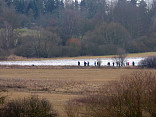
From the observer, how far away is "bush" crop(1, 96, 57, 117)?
17.7 meters

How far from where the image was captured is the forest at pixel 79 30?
294ft

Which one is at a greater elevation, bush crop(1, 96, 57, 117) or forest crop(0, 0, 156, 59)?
forest crop(0, 0, 156, 59)

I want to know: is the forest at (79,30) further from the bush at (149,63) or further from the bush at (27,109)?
the bush at (27,109)

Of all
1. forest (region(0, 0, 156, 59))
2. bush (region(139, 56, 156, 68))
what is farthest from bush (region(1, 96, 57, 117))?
forest (region(0, 0, 156, 59))

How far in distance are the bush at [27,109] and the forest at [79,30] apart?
60132 mm

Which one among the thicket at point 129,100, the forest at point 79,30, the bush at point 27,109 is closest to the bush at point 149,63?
the forest at point 79,30

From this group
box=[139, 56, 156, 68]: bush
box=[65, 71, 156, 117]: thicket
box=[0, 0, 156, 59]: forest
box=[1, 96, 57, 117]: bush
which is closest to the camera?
box=[65, 71, 156, 117]: thicket

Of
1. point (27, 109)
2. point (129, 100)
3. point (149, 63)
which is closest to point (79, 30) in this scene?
point (149, 63)

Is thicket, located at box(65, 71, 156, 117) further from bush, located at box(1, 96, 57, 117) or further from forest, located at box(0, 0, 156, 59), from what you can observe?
forest, located at box(0, 0, 156, 59)

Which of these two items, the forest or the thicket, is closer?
the thicket

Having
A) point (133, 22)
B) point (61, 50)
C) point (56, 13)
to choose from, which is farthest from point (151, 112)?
point (56, 13)

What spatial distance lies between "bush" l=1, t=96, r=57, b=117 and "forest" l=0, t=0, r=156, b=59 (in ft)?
197

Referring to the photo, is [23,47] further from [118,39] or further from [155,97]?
[155,97]

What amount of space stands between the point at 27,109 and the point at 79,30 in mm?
91628
